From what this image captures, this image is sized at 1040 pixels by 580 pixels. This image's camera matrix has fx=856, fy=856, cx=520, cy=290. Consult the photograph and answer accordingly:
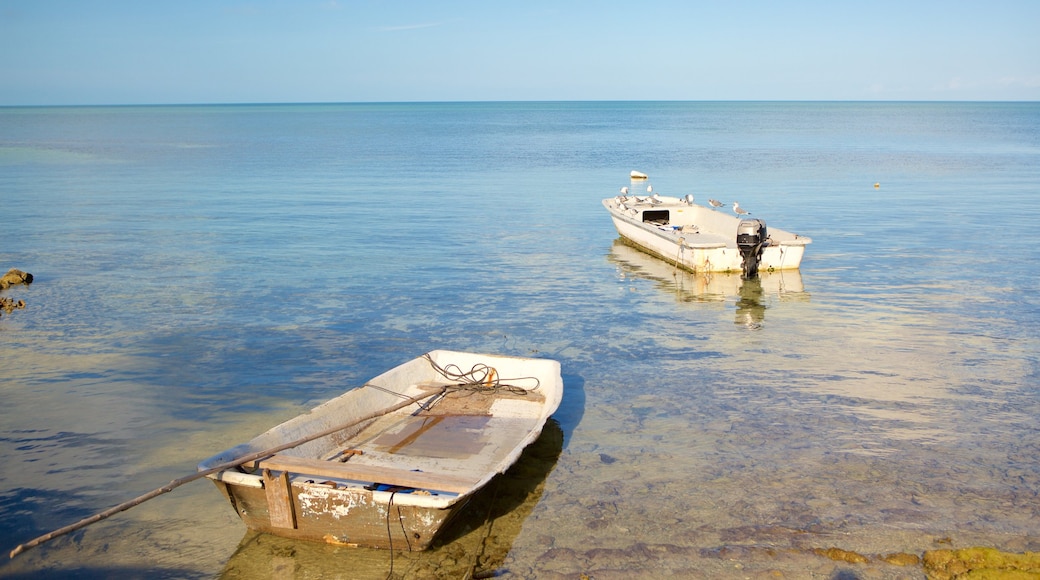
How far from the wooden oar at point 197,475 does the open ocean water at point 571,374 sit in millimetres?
763

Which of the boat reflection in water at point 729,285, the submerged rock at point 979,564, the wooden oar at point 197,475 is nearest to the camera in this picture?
the wooden oar at point 197,475

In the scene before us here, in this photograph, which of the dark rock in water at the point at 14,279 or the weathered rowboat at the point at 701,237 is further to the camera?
the weathered rowboat at the point at 701,237

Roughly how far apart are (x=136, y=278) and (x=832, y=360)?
13.3 metres

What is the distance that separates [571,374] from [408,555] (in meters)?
5.09

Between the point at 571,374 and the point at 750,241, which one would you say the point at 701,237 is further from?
the point at 571,374

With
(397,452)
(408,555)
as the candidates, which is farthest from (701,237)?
(408,555)

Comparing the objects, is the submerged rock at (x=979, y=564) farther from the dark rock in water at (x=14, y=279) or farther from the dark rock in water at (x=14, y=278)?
the dark rock in water at (x=14, y=278)

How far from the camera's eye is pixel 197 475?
6.65 metres

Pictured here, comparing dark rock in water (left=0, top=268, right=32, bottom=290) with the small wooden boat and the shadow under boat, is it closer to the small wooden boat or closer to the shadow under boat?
the small wooden boat

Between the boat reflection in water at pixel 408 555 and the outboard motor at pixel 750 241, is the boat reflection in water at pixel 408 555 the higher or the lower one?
the lower one

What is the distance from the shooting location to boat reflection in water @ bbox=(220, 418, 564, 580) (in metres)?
6.73

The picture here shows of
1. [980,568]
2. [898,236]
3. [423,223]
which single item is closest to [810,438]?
[980,568]

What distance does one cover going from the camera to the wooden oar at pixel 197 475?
5.94 metres

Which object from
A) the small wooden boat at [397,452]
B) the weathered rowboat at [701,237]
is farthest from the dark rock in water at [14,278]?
the weathered rowboat at [701,237]
